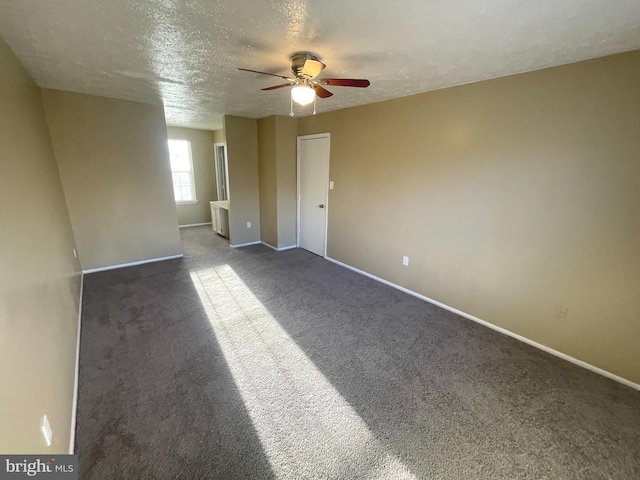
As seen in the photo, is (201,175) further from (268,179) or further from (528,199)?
(528,199)

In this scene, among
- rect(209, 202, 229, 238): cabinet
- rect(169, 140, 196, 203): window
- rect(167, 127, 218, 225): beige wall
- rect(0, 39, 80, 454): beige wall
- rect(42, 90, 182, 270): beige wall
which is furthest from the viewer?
rect(167, 127, 218, 225): beige wall

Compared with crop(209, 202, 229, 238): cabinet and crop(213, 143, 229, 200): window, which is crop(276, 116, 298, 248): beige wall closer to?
crop(209, 202, 229, 238): cabinet

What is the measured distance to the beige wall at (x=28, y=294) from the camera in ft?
3.33

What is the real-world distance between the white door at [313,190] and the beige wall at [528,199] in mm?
939

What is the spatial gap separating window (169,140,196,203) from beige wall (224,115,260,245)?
7.43ft

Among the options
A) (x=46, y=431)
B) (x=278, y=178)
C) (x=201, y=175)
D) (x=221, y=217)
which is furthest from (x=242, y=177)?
(x=46, y=431)

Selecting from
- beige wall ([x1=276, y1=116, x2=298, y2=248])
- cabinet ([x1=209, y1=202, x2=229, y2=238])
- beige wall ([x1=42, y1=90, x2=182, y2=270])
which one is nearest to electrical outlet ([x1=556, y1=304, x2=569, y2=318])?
beige wall ([x1=276, y1=116, x2=298, y2=248])

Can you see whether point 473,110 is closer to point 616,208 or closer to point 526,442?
point 616,208

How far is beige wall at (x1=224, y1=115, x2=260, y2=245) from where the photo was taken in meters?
4.59

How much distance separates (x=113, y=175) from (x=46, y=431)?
3.46m

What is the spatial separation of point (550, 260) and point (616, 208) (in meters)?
0.56

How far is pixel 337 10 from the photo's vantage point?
140cm

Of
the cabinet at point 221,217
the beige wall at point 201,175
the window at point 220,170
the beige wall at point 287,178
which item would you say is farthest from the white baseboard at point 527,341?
the beige wall at point 201,175

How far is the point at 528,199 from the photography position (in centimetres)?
228
